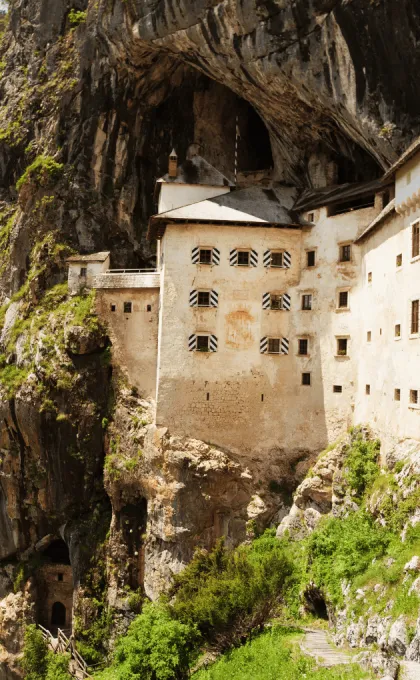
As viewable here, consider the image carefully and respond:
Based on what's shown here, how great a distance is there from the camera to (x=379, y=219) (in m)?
33.0

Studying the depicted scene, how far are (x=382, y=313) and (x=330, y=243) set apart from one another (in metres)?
7.53

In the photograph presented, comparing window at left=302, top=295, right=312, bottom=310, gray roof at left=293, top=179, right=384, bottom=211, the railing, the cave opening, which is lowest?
the railing

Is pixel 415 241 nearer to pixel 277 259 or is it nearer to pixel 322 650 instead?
pixel 277 259

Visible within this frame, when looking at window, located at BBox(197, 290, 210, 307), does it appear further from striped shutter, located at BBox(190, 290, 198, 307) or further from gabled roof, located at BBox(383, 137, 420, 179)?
gabled roof, located at BBox(383, 137, 420, 179)

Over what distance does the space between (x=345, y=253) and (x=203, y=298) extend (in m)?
8.24

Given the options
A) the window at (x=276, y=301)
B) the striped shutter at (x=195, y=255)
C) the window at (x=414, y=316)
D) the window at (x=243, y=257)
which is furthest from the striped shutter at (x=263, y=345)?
the window at (x=414, y=316)

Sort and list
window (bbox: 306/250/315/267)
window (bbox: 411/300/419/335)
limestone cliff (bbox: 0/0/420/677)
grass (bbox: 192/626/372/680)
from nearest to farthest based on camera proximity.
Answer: grass (bbox: 192/626/372/680)
window (bbox: 411/300/419/335)
limestone cliff (bbox: 0/0/420/677)
window (bbox: 306/250/315/267)

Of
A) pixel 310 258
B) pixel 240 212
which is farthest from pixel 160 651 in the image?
pixel 240 212

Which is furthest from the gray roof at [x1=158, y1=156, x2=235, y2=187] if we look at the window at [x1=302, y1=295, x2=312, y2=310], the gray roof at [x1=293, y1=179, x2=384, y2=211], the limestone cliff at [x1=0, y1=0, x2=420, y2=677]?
the window at [x1=302, y1=295, x2=312, y2=310]

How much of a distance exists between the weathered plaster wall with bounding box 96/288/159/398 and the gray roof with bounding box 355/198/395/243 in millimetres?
12510

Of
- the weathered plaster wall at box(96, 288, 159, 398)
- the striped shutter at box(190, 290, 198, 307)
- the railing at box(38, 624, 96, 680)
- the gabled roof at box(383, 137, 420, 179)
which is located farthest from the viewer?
the weathered plaster wall at box(96, 288, 159, 398)

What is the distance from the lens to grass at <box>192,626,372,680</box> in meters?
19.9

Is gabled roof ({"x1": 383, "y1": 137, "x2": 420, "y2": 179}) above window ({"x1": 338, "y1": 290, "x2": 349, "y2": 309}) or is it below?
above

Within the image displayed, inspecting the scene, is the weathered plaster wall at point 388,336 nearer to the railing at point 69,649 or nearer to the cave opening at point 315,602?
the cave opening at point 315,602
